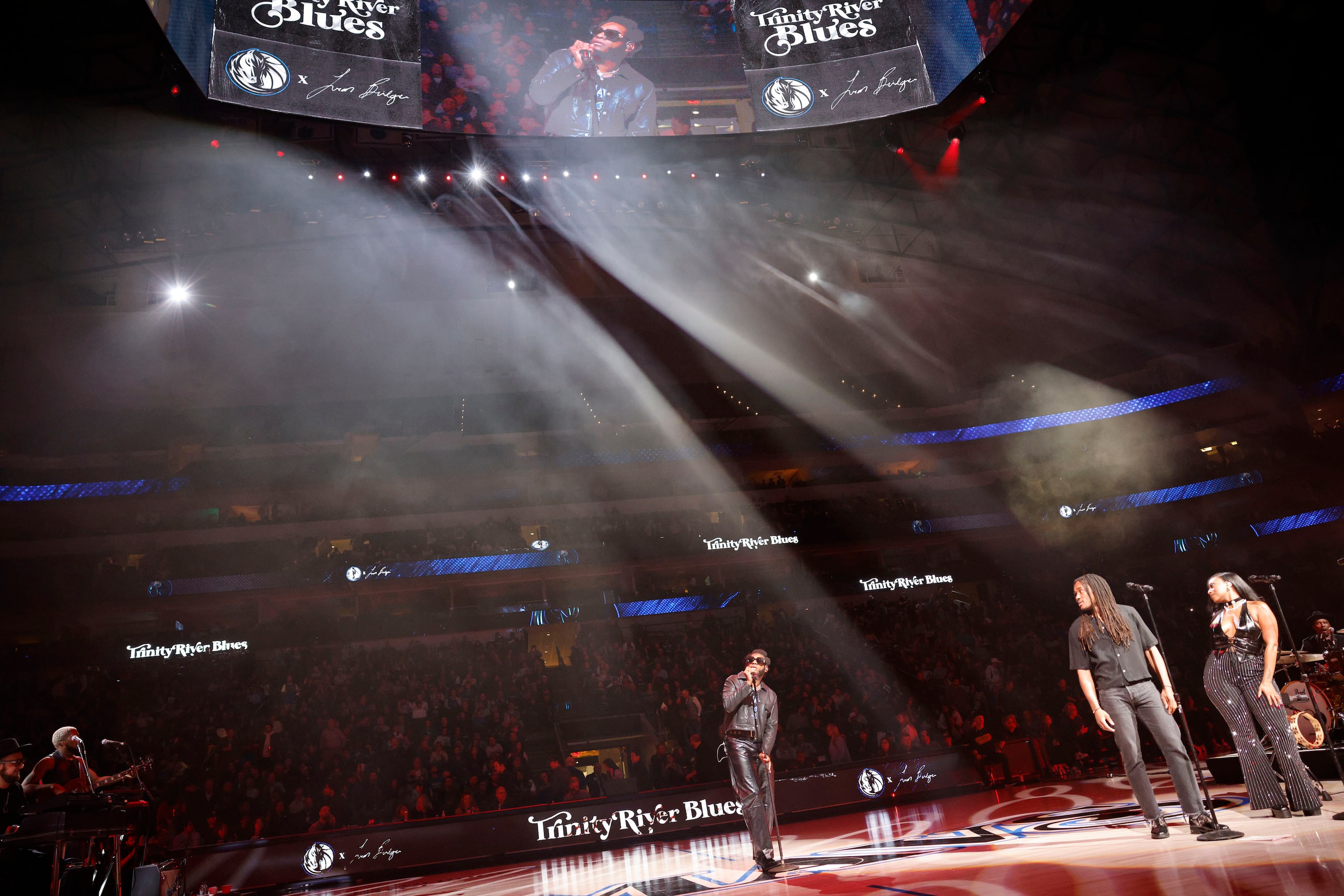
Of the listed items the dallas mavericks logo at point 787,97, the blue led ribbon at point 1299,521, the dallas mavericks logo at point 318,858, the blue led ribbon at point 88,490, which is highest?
the blue led ribbon at point 88,490

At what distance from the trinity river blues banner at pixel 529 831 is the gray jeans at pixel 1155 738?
516cm

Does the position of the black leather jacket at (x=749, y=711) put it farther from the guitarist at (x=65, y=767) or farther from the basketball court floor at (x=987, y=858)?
the guitarist at (x=65, y=767)

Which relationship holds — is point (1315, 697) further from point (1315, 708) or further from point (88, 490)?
point (88, 490)

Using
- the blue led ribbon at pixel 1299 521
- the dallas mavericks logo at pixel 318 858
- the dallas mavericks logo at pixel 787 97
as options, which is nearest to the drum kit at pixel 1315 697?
the dallas mavericks logo at pixel 787 97

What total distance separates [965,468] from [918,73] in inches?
773

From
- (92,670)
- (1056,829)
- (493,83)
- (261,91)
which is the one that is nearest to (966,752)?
(1056,829)

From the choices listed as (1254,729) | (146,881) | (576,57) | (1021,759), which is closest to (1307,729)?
(1254,729)

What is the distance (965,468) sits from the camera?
25516mm

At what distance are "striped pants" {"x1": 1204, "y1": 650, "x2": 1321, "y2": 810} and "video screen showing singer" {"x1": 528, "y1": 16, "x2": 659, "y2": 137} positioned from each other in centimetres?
769

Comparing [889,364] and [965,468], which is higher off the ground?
[889,364]

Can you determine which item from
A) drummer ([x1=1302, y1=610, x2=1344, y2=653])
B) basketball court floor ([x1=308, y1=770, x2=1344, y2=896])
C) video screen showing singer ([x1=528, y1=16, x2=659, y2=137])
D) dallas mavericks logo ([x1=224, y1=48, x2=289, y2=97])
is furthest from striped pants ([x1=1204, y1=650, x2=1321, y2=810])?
dallas mavericks logo ([x1=224, y1=48, x2=289, y2=97])

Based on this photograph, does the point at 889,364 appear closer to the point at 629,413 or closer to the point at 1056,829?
the point at 629,413

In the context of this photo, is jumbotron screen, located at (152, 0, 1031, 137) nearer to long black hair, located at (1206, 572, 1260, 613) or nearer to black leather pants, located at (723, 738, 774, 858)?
long black hair, located at (1206, 572, 1260, 613)

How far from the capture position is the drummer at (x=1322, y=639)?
604cm
